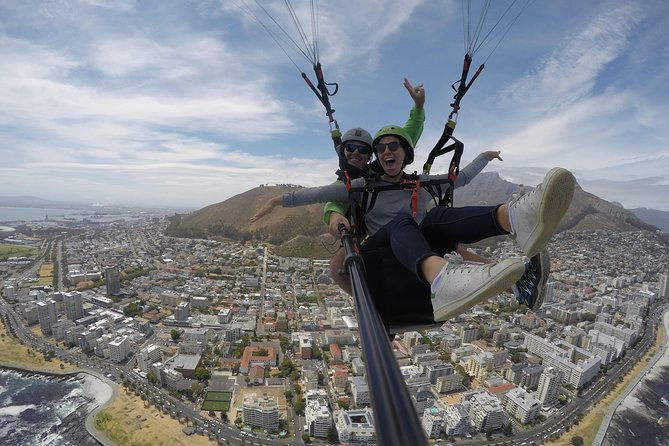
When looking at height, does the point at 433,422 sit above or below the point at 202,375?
below

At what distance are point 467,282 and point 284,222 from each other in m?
43.3

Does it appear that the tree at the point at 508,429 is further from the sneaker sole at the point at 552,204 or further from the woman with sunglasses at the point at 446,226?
the sneaker sole at the point at 552,204

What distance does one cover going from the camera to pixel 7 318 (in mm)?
20984

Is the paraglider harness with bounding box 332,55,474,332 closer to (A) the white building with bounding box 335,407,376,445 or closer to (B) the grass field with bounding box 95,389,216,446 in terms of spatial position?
(A) the white building with bounding box 335,407,376,445

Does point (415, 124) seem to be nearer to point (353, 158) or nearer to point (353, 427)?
point (353, 158)

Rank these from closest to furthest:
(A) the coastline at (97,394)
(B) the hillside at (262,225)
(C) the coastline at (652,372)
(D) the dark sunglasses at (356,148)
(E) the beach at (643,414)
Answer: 1. (D) the dark sunglasses at (356,148)
2. (A) the coastline at (97,394)
3. (E) the beach at (643,414)
4. (C) the coastline at (652,372)
5. (B) the hillside at (262,225)

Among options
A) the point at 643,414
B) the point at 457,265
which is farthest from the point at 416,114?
the point at 643,414

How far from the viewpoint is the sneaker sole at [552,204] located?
3.79 feet

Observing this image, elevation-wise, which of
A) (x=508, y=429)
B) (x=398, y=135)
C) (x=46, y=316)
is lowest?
(x=508, y=429)

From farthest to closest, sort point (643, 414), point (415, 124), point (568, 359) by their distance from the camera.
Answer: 1. point (568, 359)
2. point (643, 414)
3. point (415, 124)

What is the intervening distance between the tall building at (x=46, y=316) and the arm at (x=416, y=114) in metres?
24.6

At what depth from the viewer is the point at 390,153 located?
1771 mm

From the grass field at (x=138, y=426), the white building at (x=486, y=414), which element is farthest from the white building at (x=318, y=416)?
the white building at (x=486, y=414)

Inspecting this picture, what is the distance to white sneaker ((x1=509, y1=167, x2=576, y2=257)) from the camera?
116cm
